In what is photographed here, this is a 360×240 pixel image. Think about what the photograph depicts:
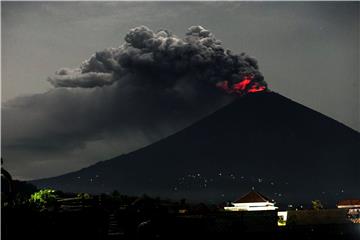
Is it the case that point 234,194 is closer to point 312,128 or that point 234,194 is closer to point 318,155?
point 312,128

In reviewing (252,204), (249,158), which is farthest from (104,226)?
(249,158)

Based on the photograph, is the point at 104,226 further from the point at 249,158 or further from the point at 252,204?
the point at 249,158

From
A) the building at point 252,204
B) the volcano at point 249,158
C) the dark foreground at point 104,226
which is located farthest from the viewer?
the volcano at point 249,158

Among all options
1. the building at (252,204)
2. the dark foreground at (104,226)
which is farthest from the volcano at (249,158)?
the dark foreground at (104,226)

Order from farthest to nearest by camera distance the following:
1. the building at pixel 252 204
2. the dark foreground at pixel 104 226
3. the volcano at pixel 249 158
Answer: the volcano at pixel 249 158
the building at pixel 252 204
the dark foreground at pixel 104 226

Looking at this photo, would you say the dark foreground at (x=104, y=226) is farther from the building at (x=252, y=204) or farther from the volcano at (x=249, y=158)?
the volcano at (x=249, y=158)

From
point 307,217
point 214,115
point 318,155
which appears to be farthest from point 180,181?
point 307,217

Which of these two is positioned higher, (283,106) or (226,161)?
(283,106)

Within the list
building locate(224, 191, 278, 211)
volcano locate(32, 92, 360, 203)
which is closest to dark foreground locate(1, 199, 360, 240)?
building locate(224, 191, 278, 211)

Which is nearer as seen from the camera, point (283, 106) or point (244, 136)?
point (244, 136)
